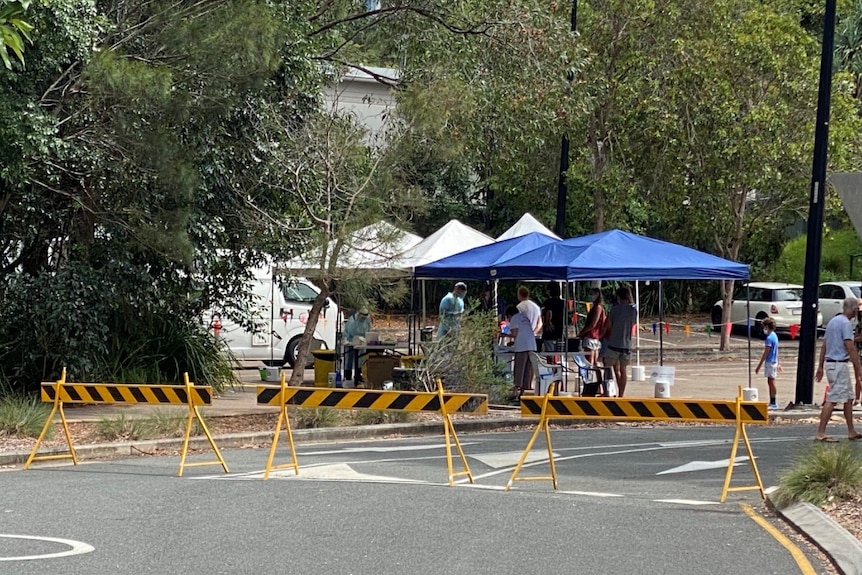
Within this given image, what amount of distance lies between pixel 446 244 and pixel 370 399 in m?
10.4

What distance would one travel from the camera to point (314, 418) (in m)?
16.2

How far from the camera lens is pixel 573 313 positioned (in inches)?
1048

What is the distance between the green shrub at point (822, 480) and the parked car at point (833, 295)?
27.2m

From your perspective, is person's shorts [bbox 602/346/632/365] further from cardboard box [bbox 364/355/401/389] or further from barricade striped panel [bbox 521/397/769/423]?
barricade striped panel [bbox 521/397/769/423]

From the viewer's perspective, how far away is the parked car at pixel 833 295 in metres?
36.7

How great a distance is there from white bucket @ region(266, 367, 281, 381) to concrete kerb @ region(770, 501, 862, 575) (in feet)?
42.9

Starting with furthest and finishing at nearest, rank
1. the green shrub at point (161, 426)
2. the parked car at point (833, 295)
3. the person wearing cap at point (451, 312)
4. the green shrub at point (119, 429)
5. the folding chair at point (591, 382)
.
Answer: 1. the parked car at point (833, 295)
2. the folding chair at point (591, 382)
3. the person wearing cap at point (451, 312)
4. the green shrub at point (161, 426)
5. the green shrub at point (119, 429)

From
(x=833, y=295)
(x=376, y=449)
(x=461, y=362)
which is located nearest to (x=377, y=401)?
(x=376, y=449)

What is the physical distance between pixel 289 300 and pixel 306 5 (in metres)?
7.87

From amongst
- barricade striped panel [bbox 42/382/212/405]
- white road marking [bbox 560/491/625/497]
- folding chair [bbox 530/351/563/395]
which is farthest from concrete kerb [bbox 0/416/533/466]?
white road marking [bbox 560/491/625/497]

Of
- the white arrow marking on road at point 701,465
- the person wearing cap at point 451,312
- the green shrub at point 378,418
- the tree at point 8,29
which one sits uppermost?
the tree at point 8,29

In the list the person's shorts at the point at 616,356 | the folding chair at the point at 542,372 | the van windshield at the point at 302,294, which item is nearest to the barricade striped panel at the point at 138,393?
the folding chair at the point at 542,372

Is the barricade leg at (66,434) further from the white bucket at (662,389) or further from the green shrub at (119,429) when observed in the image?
the white bucket at (662,389)

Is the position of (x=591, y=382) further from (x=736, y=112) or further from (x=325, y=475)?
(x=736, y=112)
